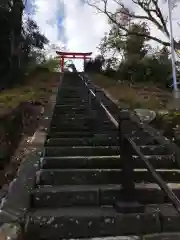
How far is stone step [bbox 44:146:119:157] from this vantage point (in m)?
5.52

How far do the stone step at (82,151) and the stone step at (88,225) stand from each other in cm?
183

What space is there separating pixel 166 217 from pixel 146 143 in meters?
2.38

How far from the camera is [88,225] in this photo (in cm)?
368

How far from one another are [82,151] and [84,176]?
3.04 ft

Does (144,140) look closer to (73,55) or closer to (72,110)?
(72,110)

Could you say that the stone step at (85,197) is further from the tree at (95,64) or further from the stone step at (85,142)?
the tree at (95,64)

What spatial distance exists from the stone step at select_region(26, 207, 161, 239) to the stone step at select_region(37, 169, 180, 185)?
0.90 metres

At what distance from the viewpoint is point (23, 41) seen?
872 inches

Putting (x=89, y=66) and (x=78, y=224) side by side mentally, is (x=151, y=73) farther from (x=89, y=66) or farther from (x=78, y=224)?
(x=78, y=224)

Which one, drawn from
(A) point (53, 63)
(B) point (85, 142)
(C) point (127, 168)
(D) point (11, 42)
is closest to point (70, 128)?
(B) point (85, 142)

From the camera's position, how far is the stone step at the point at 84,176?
4.62 meters

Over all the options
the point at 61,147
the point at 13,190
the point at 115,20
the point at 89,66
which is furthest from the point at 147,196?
the point at 115,20

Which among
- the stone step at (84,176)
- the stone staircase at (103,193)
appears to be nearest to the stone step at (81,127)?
the stone staircase at (103,193)

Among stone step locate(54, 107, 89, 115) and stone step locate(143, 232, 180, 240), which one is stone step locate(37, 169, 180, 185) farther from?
stone step locate(54, 107, 89, 115)
